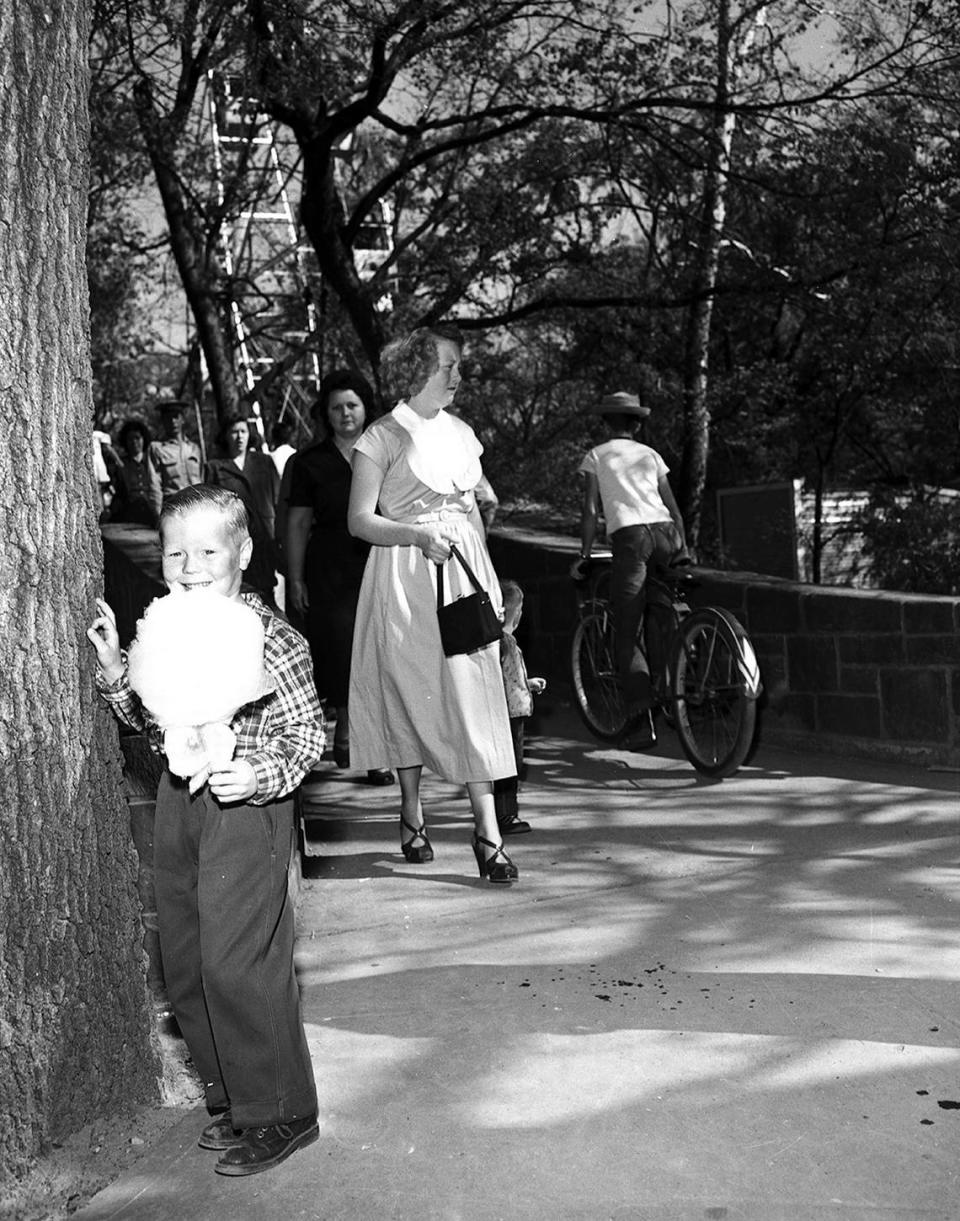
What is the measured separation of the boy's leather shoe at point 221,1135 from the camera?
3375 millimetres

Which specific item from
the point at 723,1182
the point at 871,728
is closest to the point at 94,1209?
the point at 723,1182

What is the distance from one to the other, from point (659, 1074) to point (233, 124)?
19.2m

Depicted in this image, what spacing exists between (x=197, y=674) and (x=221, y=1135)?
3.50ft

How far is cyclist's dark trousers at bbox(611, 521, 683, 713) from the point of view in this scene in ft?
27.3

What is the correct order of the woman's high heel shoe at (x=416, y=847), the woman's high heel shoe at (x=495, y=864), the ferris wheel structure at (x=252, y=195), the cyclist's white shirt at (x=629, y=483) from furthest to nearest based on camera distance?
the ferris wheel structure at (x=252, y=195), the cyclist's white shirt at (x=629, y=483), the woman's high heel shoe at (x=416, y=847), the woman's high heel shoe at (x=495, y=864)

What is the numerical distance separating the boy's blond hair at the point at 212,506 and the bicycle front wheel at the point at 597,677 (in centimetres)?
562

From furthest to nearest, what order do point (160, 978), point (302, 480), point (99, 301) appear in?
point (99, 301) < point (302, 480) < point (160, 978)

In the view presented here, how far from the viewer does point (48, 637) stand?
3322 mm

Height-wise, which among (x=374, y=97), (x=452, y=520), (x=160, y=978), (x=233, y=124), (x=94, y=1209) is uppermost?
(x=233, y=124)

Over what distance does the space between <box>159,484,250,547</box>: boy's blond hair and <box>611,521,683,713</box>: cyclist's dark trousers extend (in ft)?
17.0

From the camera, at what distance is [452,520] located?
19.5 ft

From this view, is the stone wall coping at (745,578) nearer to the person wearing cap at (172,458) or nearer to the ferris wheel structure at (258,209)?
the person wearing cap at (172,458)

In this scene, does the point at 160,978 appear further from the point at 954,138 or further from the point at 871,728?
the point at 954,138

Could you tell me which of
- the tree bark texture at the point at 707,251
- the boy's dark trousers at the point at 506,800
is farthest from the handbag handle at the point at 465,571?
the tree bark texture at the point at 707,251
